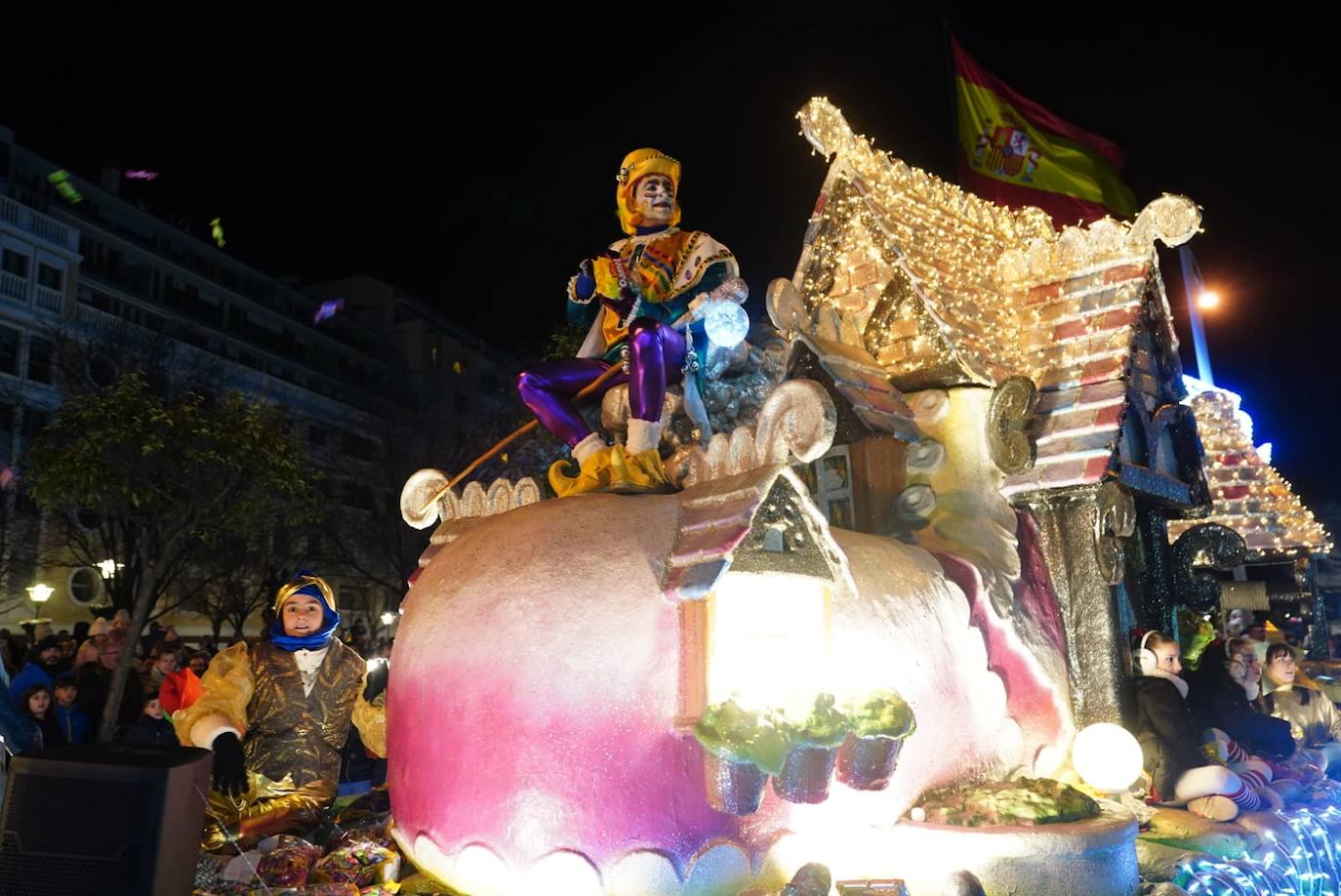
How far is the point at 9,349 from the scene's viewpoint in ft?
97.6

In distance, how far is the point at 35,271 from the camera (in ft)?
101

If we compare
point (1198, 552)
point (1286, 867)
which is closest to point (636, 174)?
point (1286, 867)

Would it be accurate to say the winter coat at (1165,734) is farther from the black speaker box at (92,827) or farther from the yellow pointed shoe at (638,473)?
the black speaker box at (92,827)

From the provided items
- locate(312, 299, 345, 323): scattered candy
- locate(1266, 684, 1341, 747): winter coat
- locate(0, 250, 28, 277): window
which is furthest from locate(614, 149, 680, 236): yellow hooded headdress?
locate(312, 299, 345, 323): scattered candy

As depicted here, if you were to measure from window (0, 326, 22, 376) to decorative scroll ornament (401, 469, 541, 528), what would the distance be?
2942 cm

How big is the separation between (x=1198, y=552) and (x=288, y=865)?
8457mm

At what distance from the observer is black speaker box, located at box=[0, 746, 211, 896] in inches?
162

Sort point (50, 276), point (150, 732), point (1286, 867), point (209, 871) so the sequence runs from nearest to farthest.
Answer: point (209, 871) → point (1286, 867) → point (150, 732) → point (50, 276)

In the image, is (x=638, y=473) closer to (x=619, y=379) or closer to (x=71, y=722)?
(x=619, y=379)

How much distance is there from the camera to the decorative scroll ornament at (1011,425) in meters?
7.39

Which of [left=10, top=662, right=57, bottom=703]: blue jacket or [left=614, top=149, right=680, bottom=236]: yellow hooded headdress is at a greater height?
[left=614, top=149, right=680, bottom=236]: yellow hooded headdress

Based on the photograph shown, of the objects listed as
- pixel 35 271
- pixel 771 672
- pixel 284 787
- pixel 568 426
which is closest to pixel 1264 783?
pixel 771 672

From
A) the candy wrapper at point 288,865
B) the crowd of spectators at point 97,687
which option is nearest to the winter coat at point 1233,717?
the candy wrapper at point 288,865

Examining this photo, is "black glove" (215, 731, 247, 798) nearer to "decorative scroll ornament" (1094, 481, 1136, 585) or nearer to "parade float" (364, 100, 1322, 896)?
"parade float" (364, 100, 1322, 896)
